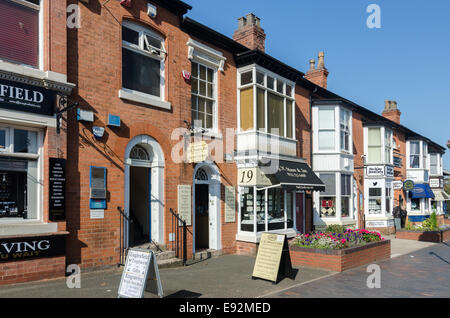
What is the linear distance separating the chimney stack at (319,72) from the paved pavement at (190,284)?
1327 cm

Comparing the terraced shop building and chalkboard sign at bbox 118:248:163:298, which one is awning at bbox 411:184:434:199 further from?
the terraced shop building

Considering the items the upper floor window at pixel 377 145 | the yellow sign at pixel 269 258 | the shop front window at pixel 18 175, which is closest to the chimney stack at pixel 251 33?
the yellow sign at pixel 269 258

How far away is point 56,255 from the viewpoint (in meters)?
7.95

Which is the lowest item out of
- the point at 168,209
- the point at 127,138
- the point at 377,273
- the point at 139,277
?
the point at 377,273

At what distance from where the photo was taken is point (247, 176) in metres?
12.7

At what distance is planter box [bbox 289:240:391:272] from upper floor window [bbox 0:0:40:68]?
8369 mm

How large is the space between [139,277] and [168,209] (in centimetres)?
446

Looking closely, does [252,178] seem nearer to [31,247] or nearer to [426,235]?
[31,247]

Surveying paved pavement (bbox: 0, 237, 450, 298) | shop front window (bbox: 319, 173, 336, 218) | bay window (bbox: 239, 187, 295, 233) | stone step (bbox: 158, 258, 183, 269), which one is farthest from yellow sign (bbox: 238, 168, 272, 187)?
shop front window (bbox: 319, 173, 336, 218)

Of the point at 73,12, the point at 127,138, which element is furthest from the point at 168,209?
the point at 73,12

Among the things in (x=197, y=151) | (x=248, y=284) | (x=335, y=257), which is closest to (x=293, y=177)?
(x=335, y=257)

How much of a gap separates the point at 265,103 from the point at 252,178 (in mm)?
2969

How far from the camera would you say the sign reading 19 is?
1256 centimetres

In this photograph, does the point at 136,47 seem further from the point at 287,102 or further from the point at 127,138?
the point at 287,102
